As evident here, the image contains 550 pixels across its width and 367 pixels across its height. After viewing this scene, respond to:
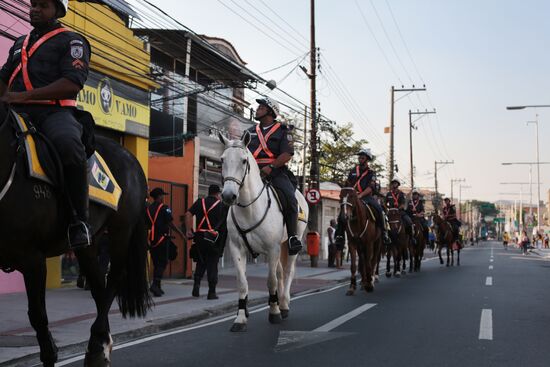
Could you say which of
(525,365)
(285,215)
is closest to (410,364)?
(525,365)

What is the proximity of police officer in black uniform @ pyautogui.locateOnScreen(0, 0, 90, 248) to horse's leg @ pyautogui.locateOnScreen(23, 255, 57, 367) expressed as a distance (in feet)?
1.21

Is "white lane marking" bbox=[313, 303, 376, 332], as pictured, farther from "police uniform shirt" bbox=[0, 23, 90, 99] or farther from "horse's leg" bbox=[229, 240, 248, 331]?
"police uniform shirt" bbox=[0, 23, 90, 99]

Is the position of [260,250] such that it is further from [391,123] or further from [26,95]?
[391,123]

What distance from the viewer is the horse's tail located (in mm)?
6117

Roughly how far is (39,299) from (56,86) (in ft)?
5.23

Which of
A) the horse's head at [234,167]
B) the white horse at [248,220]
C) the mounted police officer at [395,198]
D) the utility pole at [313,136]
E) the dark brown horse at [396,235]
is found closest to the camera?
the horse's head at [234,167]

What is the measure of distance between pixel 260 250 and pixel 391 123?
3549 cm

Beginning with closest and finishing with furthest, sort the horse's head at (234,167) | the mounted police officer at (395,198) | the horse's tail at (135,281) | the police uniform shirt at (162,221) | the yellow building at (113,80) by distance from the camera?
the horse's tail at (135,281)
the horse's head at (234,167)
the police uniform shirt at (162,221)
the yellow building at (113,80)
the mounted police officer at (395,198)

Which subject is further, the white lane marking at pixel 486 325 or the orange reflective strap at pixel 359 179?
the orange reflective strap at pixel 359 179

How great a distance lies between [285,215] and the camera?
9.09 metres

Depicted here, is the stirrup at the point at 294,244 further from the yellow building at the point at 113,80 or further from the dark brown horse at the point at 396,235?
the dark brown horse at the point at 396,235

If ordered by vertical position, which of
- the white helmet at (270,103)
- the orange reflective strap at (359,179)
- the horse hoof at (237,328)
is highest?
the white helmet at (270,103)

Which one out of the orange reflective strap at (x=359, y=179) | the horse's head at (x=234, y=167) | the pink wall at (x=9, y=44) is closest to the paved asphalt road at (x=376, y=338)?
the horse's head at (x=234, y=167)

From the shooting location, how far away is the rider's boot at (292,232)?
9.09m
